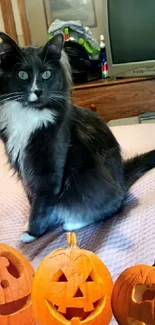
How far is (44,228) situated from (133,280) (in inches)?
22.7

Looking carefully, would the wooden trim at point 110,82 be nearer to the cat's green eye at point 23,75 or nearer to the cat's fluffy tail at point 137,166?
the cat's fluffy tail at point 137,166

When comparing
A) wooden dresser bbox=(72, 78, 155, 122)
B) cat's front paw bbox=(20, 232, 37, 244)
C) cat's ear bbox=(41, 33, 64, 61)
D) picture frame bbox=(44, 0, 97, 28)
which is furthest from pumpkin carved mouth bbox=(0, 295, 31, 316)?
picture frame bbox=(44, 0, 97, 28)

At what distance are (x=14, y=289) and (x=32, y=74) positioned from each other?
1.93 ft

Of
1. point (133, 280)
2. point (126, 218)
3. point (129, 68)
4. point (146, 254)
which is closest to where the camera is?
point (133, 280)

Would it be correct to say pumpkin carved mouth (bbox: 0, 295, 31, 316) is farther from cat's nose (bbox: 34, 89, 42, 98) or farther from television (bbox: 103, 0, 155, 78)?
television (bbox: 103, 0, 155, 78)


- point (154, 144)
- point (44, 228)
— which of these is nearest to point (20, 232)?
point (44, 228)

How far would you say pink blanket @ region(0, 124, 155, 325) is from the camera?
822 millimetres

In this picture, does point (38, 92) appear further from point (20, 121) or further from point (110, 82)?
point (110, 82)

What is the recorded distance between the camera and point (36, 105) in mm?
1011

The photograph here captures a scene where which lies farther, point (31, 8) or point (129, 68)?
point (31, 8)

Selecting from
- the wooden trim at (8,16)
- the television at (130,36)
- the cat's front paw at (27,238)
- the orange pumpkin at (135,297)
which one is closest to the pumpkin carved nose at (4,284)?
the orange pumpkin at (135,297)

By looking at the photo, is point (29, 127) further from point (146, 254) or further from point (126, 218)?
point (146, 254)

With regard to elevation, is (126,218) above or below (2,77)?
below

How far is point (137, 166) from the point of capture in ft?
4.07
